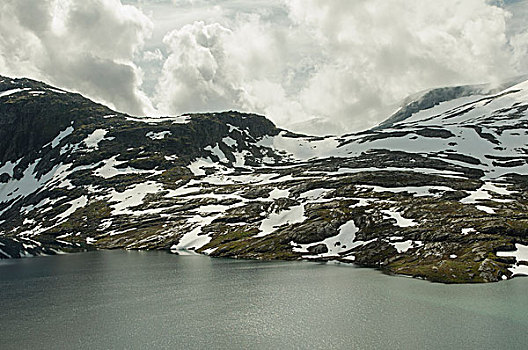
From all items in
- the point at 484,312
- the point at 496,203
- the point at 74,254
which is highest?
the point at 496,203

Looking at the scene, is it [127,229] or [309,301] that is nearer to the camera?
[309,301]

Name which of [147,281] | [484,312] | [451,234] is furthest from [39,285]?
[451,234]

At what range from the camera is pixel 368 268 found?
9412 centimetres

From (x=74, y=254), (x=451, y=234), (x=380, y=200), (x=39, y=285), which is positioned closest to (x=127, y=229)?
(x=74, y=254)

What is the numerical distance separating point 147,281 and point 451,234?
69886 millimetres

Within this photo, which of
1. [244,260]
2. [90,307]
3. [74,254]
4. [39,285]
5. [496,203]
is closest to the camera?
[90,307]

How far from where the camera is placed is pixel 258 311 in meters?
59.6

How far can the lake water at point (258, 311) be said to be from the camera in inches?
1836

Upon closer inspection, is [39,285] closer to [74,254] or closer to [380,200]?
[74,254]

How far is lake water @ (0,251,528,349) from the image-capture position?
46625 mm

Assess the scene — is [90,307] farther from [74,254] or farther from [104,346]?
[74,254]

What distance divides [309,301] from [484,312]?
23.7 metres

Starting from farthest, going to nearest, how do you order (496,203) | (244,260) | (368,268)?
(496,203), (244,260), (368,268)

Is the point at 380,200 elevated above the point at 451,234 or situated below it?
above
